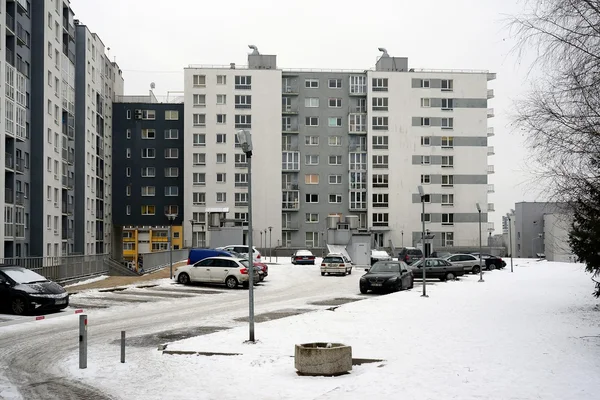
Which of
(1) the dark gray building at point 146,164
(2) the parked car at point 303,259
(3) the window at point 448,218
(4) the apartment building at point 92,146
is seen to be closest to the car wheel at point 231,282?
(2) the parked car at point 303,259

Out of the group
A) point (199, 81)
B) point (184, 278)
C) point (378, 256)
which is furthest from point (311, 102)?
point (184, 278)

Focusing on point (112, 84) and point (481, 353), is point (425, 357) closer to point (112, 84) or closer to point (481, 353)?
point (481, 353)

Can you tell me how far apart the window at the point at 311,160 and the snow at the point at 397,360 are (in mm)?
65735

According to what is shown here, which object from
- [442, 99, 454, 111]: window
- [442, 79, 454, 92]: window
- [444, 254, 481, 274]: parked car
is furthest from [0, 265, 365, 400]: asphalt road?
[442, 79, 454, 92]: window

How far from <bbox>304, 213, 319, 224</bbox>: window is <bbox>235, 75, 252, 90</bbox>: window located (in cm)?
1899

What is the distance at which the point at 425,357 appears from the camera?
1215 centimetres

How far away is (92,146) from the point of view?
70188 millimetres

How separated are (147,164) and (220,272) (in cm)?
5647

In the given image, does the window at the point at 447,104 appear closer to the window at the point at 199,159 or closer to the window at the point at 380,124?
the window at the point at 380,124

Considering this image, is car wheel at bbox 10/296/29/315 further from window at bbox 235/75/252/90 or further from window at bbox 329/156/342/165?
window at bbox 329/156/342/165

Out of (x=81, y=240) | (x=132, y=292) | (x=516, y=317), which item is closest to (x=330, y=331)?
(x=516, y=317)

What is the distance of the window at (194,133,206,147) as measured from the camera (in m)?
83.3

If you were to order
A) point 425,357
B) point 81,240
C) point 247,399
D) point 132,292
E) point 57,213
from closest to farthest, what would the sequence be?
point 247,399 → point 425,357 → point 132,292 → point 57,213 → point 81,240

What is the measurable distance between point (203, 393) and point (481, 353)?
5835 millimetres
